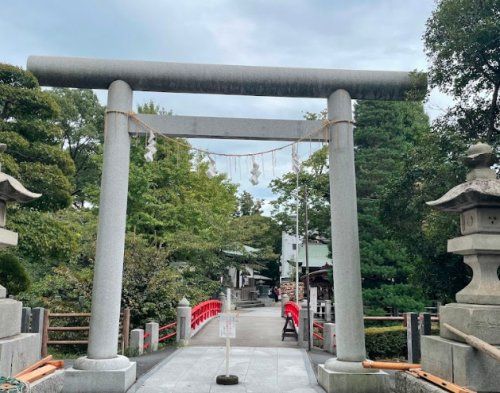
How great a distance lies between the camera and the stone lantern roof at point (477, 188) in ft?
18.6

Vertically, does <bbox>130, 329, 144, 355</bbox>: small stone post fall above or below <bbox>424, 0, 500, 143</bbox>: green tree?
below

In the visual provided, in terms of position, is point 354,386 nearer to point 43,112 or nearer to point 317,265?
point 43,112

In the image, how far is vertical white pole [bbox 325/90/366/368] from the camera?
26.6 ft

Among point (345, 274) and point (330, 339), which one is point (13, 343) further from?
point (330, 339)

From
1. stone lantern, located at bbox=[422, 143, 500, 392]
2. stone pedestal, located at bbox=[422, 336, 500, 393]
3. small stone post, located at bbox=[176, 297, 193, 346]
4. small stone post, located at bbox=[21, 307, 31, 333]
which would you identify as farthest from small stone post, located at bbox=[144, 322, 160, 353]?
stone pedestal, located at bbox=[422, 336, 500, 393]

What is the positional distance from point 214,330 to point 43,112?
37.4 ft

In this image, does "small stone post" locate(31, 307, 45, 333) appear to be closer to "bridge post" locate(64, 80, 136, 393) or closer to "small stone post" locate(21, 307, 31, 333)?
"small stone post" locate(21, 307, 31, 333)

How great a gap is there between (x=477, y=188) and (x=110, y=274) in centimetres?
646

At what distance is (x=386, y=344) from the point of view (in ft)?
48.6

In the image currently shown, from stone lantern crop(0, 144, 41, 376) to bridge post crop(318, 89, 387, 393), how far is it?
5.18m

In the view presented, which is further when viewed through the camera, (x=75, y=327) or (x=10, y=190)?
(x=75, y=327)

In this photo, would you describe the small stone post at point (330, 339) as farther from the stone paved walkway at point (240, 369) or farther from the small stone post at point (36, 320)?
the small stone post at point (36, 320)

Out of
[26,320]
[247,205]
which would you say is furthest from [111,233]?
[247,205]

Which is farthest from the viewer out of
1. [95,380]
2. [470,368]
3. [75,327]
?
[75,327]
